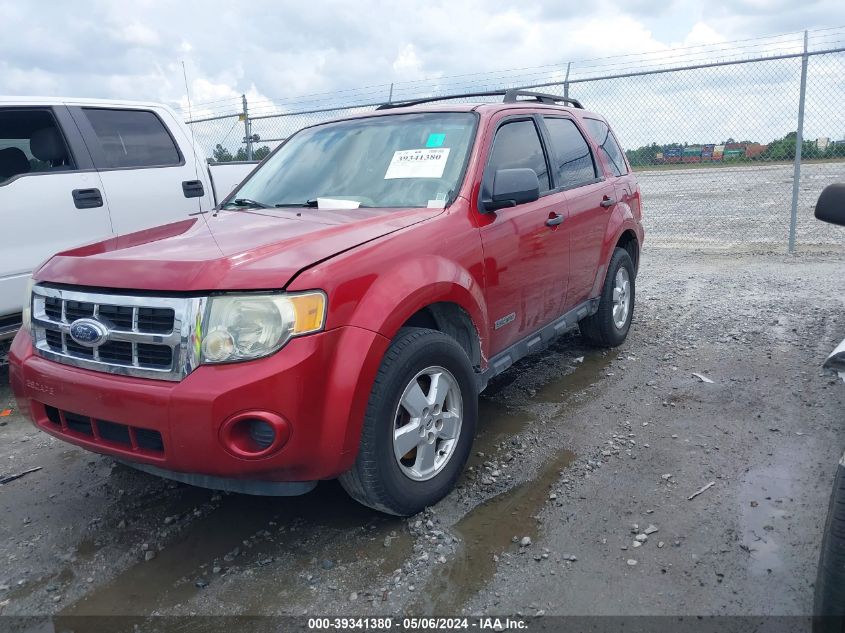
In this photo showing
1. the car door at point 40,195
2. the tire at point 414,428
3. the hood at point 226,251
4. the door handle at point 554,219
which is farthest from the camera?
the car door at point 40,195

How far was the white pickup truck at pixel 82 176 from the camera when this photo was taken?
4.73 m

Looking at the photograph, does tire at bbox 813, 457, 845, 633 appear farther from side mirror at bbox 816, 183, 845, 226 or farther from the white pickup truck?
the white pickup truck

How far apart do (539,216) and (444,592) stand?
2.18 m

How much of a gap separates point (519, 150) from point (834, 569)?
2.77 meters

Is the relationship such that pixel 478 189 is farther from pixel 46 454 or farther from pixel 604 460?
pixel 46 454

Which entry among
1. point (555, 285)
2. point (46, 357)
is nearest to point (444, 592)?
point (46, 357)

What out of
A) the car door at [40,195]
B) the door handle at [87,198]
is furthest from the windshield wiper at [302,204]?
the door handle at [87,198]

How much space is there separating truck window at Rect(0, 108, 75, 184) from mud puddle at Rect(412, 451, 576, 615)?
413 centimetres

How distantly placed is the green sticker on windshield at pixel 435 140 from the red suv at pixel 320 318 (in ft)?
0.07

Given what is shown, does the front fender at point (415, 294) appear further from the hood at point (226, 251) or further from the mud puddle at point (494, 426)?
the mud puddle at point (494, 426)

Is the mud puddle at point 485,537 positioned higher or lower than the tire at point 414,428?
lower

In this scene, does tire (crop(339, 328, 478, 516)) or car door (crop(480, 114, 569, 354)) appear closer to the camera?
tire (crop(339, 328, 478, 516))

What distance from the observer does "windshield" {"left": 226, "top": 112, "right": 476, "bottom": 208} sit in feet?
11.2

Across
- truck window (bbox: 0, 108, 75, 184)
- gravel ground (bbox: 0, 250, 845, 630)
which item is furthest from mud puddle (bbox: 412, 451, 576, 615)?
truck window (bbox: 0, 108, 75, 184)
